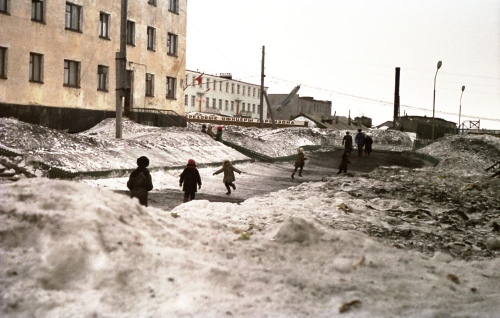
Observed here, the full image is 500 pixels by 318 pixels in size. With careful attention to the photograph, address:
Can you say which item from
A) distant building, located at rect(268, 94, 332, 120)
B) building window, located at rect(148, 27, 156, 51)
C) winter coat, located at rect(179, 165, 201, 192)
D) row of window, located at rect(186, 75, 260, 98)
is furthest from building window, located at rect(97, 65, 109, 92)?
distant building, located at rect(268, 94, 332, 120)

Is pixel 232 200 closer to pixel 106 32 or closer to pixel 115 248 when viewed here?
pixel 115 248

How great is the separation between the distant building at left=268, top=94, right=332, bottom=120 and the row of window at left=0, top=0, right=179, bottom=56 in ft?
204

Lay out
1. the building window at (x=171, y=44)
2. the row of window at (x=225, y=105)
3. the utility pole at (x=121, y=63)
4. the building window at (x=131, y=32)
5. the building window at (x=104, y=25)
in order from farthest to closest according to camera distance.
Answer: the row of window at (x=225, y=105), the building window at (x=171, y=44), the building window at (x=131, y=32), the building window at (x=104, y=25), the utility pole at (x=121, y=63)

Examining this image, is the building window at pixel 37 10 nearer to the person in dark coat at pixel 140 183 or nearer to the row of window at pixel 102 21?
the row of window at pixel 102 21

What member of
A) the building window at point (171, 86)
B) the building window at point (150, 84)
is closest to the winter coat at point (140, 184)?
the building window at point (150, 84)

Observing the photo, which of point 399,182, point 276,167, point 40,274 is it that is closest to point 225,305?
point 40,274

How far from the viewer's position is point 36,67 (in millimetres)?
28828

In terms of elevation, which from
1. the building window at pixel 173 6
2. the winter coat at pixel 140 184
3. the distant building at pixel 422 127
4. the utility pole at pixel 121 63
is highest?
the building window at pixel 173 6

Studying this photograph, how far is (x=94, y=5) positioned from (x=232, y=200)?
2071 centimetres

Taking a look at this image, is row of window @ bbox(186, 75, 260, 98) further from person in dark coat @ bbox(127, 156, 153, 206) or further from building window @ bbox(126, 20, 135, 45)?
person in dark coat @ bbox(127, 156, 153, 206)

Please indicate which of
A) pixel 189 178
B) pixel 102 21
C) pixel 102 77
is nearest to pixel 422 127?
pixel 102 77

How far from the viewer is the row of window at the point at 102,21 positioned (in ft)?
93.6

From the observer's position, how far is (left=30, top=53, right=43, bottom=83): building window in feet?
93.7

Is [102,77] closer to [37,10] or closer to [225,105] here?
[37,10]
